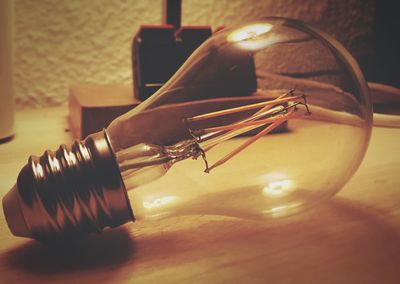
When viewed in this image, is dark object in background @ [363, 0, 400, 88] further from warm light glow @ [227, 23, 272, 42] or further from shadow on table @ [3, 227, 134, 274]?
shadow on table @ [3, 227, 134, 274]

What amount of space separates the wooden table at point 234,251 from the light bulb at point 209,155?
0.01 meters

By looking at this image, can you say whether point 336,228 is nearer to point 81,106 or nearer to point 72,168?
point 72,168

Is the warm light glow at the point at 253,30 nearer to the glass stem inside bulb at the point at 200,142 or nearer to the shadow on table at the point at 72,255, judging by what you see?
the glass stem inside bulb at the point at 200,142

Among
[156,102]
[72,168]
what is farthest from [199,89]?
[72,168]

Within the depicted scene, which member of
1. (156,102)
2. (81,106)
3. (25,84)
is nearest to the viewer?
(156,102)

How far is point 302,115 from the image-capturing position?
336mm

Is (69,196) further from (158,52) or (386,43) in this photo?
(386,43)

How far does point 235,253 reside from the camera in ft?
0.79

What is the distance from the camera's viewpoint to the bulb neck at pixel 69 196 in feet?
0.72

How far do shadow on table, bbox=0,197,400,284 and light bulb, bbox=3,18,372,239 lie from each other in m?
0.01

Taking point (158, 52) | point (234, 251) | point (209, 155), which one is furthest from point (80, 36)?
point (234, 251)

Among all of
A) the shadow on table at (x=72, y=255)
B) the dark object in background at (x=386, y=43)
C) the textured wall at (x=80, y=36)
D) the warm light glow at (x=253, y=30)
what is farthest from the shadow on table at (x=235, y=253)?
the dark object in background at (x=386, y=43)

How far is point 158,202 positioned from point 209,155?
8 cm

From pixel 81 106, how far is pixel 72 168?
23 cm
